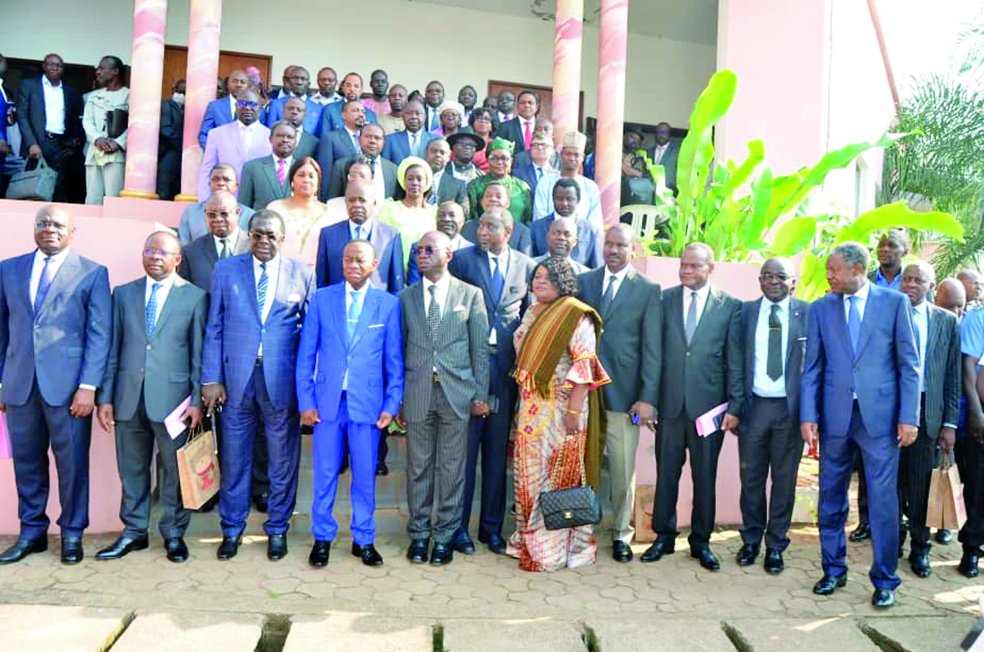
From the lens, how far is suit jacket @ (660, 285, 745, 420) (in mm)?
4809

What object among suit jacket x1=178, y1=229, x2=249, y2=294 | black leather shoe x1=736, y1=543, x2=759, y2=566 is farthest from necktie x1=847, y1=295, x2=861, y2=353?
suit jacket x1=178, y1=229, x2=249, y2=294

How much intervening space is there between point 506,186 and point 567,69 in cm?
352

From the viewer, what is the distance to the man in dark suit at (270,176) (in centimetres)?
584

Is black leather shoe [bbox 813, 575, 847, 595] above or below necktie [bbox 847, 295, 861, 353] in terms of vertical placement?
below

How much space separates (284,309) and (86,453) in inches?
55.2

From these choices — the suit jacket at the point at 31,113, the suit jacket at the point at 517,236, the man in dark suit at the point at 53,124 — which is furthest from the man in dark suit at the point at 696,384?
the suit jacket at the point at 31,113

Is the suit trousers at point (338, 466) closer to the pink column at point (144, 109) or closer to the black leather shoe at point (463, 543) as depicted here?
the black leather shoe at point (463, 543)

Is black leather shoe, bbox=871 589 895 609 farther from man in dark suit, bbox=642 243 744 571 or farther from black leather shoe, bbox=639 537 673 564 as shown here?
black leather shoe, bbox=639 537 673 564

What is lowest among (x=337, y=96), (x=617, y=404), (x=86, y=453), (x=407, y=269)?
(x=86, y=453)

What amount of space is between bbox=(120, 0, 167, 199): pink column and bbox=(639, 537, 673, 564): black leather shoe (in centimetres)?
555

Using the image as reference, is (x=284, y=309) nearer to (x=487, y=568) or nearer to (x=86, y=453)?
(x=86, y=453)

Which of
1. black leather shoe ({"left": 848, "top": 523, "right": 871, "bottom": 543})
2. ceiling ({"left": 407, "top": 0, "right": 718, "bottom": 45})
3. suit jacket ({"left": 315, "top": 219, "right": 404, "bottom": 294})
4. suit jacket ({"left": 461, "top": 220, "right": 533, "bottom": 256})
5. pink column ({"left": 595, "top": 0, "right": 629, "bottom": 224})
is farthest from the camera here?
ceiling ({"left": 407, "top": 0, "right": 718, "bottom": 45})

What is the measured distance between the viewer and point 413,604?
4.12 meters

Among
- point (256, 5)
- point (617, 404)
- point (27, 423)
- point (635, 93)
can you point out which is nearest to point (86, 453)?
point (27, 423)
